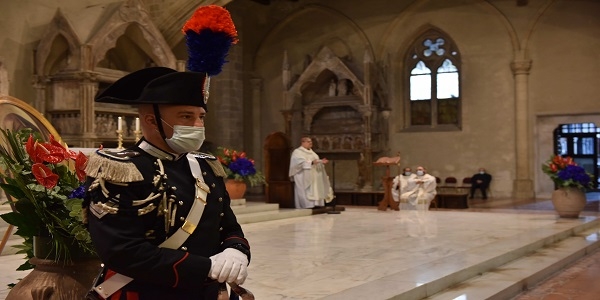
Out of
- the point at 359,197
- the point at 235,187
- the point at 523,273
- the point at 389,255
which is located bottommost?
the point at 523,273

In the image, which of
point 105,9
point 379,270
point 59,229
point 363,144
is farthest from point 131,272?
point 363,144

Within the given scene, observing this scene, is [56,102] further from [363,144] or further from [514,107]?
[514,107]

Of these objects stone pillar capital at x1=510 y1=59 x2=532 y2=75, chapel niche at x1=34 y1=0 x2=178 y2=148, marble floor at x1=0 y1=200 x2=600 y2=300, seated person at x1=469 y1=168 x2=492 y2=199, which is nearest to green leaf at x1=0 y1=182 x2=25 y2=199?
marble floor at x1=0 y1=200 x2=600 y2=300

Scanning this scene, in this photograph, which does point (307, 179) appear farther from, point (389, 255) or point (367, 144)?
point (389, 255)

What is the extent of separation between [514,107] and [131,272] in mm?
16920

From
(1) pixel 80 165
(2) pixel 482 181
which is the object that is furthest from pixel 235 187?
(1) pixel 80 165

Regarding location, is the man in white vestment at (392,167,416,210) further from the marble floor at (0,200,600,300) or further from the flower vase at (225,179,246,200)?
the flower vase at (225,179,246,200)

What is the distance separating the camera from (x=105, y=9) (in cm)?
1309

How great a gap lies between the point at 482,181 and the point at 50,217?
614 inches

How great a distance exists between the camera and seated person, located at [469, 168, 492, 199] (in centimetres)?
1745

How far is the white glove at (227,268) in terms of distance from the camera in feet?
7.20

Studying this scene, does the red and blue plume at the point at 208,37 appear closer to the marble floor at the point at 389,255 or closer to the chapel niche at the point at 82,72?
the marble floor at the point at 389,255

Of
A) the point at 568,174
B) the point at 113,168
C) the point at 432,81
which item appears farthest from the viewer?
the point at 432,81

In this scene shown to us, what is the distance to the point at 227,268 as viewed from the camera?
86.4 inches
